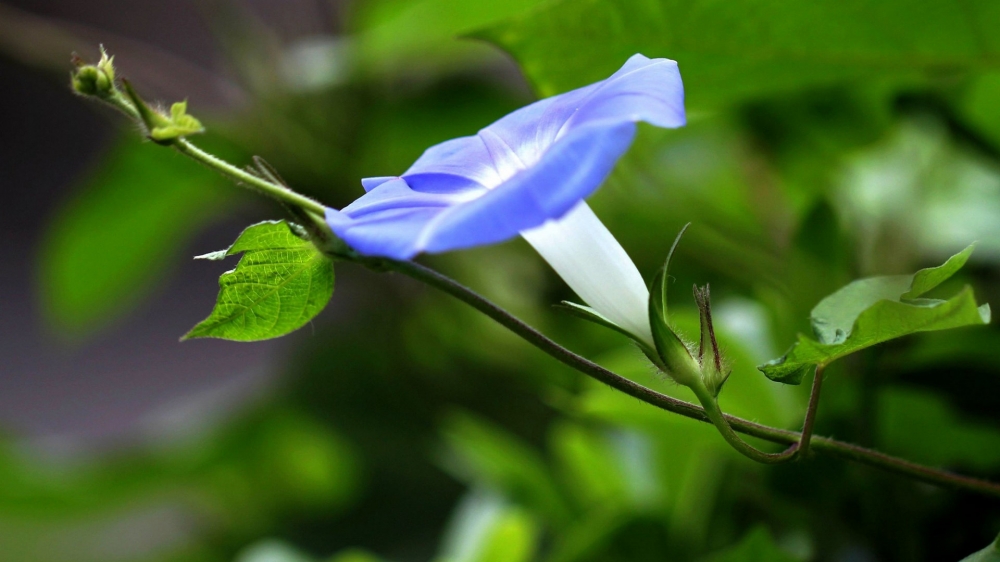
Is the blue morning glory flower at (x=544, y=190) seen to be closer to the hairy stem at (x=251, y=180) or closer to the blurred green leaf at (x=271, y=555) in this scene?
the hairy stem at (x=251, y=180)

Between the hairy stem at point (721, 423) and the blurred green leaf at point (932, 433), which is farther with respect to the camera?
the blurred green leaf at point (932, 433)

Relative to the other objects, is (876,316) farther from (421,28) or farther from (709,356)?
(421,28)

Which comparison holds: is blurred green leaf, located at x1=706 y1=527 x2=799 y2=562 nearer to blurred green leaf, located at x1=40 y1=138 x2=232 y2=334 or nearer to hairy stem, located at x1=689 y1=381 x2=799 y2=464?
hairy stem, located at x1=689 y1=381 x2=799 y2=464

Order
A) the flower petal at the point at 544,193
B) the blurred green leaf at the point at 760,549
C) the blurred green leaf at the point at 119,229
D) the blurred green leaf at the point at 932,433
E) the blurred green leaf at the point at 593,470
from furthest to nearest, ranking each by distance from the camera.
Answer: the blurred green leaf at the point at 119,229
the blurred green leaf at the point at 593,470
the blurred green leaf at the point at 932,433
the blurred green leaf at the point at 760,549
the flower petal at the point at 544,193

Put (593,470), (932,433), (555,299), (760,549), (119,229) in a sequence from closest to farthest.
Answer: (760,549)
(932,433)
(593,470)
(555,299)
(119,229)

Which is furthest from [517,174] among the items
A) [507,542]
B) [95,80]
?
[507,542]

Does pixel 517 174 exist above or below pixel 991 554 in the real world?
above

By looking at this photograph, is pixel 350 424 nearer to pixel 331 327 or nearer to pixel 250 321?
pixel 331 327

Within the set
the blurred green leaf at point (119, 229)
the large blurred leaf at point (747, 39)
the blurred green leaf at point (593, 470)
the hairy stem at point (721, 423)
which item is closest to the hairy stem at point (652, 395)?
the hairy stem at point (721, 423)
